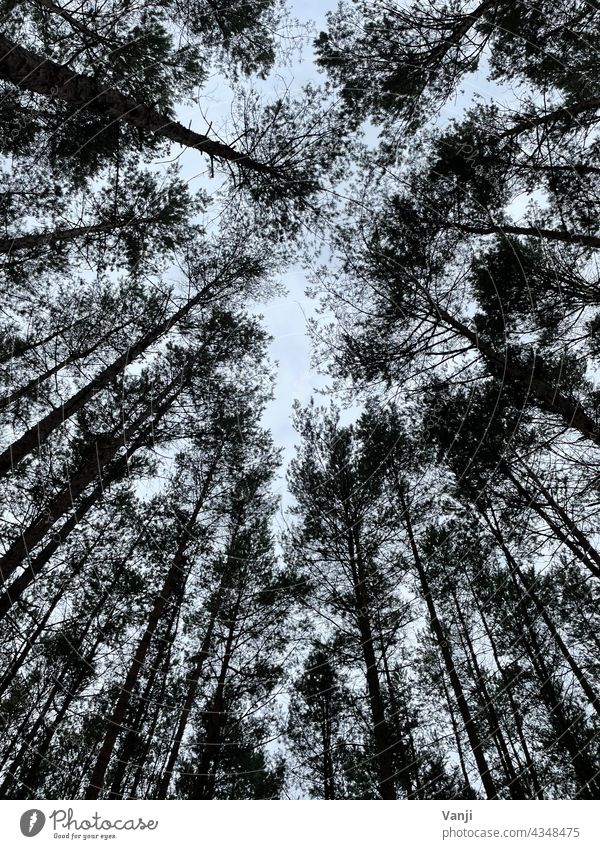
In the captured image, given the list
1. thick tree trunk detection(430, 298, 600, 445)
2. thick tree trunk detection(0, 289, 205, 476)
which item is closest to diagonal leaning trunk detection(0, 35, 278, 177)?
thick tree trunk detection(0, 289, 205, 476)

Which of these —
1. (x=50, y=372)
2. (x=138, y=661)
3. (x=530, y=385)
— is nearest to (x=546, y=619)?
(x=530, y=385)

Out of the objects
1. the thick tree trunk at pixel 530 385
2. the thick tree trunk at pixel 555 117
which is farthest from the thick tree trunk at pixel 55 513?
the thick tree trunk at pixel 555 117

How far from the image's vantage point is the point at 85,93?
444cm

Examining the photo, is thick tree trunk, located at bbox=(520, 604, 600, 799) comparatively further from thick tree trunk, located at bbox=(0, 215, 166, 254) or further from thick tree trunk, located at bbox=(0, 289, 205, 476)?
thick tree trunk, located at bbox=(0, 215, 166, 254)

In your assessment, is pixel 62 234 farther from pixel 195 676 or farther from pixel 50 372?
pixel 195 676

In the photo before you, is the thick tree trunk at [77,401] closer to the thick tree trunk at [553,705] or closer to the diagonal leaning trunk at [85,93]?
the diagonal leaning trunk at [85,93]

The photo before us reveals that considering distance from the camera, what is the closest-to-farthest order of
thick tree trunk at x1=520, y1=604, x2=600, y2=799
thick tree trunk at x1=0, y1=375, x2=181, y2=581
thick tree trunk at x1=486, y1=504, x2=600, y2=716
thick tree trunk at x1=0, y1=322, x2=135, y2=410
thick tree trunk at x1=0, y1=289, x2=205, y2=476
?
thick tree trunk at x1=0, y1=375, x2=181, y2=581, thick tree trunk at x1=0, y1=289, x2=205, y2=476, thick tree trunk at x1=0, y1=322, x2=135, y2=410, thick tree trunk at x1=486, y1=504, x2=600, y2=716, thick tree trunk at x1=520, y1=604, x2=600, y2=799

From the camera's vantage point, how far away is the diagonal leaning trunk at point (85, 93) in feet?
13.2

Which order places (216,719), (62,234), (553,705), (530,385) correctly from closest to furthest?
(530,385) < (62,234) < (216,719) < (553,705)

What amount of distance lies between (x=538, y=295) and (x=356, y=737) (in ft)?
35.3

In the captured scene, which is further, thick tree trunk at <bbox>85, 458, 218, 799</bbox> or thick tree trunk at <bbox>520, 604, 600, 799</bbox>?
thick tree trunk at <bbox>520, 604, 600, 799</bbox>

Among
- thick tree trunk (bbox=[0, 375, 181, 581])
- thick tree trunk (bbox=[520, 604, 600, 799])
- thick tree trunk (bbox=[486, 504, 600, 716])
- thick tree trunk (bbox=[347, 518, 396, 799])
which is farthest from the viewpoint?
thick tree trunk (bbox=[520, 604, 600, 799])

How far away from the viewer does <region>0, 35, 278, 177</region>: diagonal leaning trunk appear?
4027 mm

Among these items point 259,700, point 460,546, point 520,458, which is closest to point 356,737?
point 259,700
